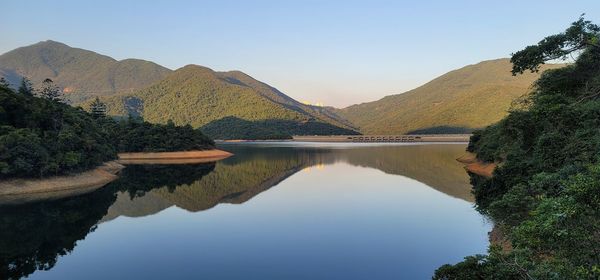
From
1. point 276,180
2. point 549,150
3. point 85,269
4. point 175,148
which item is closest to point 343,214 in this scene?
point 549,150

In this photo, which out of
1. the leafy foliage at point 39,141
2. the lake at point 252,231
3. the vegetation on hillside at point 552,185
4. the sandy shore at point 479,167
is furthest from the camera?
the sandy shore at point 479,167

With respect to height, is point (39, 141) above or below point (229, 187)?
above

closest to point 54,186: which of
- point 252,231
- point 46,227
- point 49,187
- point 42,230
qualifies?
point 49,187

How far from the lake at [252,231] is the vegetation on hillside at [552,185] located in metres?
5.17

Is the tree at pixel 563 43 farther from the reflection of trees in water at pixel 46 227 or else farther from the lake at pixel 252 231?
the reflection of trees in water at pixel 46 227

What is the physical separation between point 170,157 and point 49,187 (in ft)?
204

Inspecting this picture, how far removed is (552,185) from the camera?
62.1 ft

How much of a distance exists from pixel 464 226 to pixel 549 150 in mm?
9863

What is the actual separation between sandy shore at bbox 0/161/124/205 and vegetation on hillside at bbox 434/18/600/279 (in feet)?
167

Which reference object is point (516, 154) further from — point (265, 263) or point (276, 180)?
point (276, 180)

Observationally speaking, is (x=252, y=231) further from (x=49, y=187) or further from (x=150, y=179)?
(x=150, y=179)

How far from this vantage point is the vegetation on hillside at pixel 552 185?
36.7ft

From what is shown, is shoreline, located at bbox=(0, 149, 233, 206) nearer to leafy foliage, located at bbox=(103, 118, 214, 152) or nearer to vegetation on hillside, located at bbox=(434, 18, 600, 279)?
leafy foliage, located at bbox=(103, 118, 214, 152)

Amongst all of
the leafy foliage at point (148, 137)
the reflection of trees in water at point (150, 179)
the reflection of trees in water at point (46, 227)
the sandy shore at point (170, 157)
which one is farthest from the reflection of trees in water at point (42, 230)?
the leafy foliage at point (148, 137)
